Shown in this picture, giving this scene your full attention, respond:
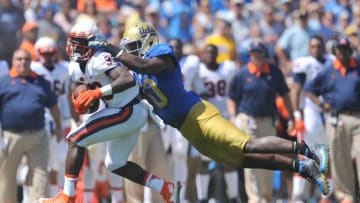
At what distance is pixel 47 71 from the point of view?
499 inches

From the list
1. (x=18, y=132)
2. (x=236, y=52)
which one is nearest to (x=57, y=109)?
(x=18, y=132)

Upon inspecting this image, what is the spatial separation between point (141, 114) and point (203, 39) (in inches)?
255

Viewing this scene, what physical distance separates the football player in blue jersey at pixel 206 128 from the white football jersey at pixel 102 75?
0.10 m

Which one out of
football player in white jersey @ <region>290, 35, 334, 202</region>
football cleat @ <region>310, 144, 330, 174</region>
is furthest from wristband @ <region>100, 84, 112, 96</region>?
football player in white jersey @ <region>290, 35, 334, 202</region>

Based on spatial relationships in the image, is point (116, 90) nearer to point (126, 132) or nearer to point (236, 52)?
point (126, 132)

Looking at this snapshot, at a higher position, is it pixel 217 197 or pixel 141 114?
pixel 141 114

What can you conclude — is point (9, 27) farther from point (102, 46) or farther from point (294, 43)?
point (102, 46)

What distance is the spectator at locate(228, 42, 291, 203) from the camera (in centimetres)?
1242

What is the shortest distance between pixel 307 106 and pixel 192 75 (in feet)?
4.26

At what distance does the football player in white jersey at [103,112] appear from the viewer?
32.0 feet

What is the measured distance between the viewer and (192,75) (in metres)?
13.1

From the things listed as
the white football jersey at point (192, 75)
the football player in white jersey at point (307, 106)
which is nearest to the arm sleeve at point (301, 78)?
the football player in white jersey at point (307, 106)

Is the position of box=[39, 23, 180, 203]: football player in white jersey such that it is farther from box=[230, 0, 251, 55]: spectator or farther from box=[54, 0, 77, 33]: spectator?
box=[230, 0, 251, 55]: spectator

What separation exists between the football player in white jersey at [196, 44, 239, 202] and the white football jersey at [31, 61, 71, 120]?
154 centimetres
